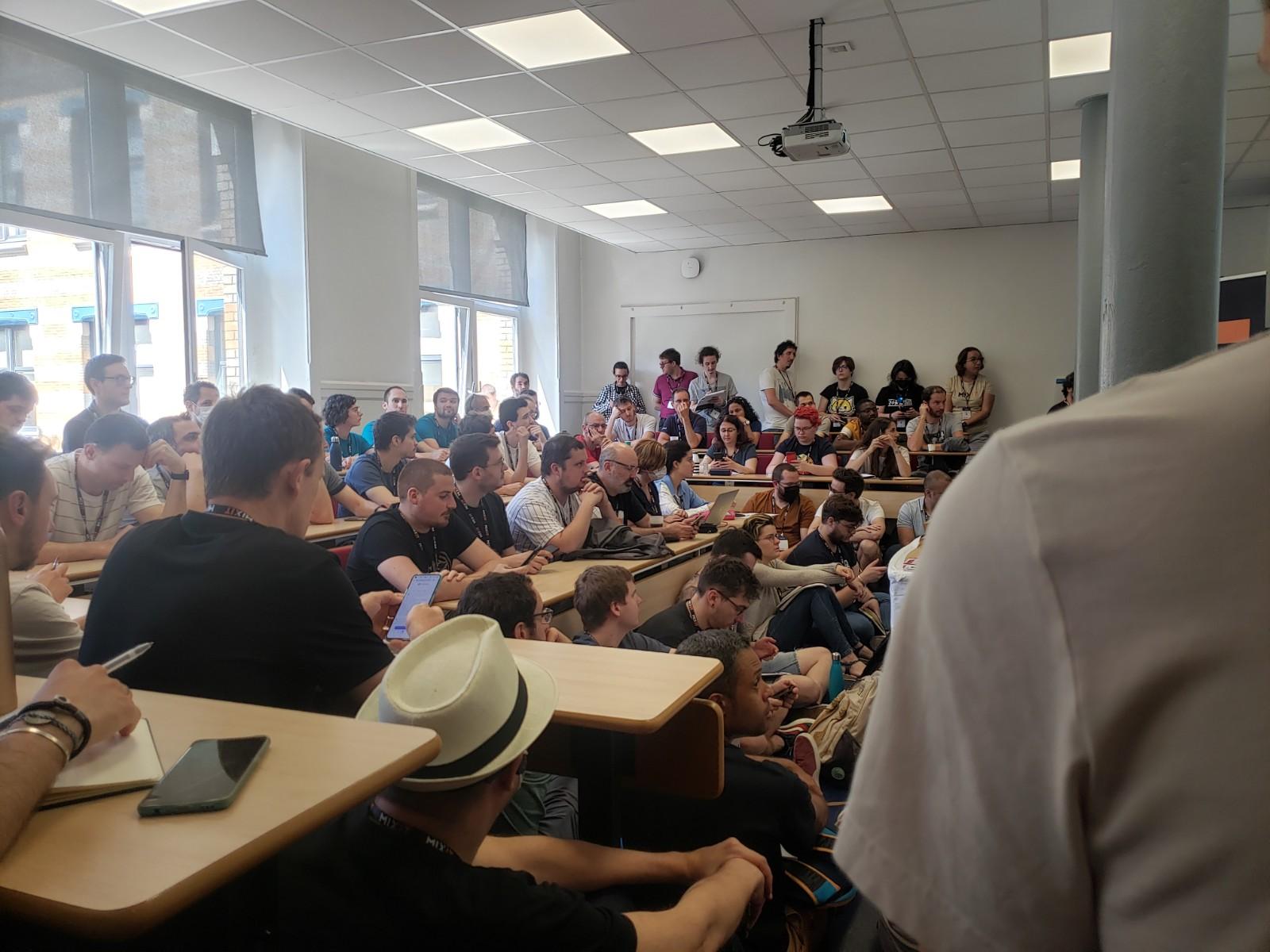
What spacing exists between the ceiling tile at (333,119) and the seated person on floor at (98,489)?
2.97m

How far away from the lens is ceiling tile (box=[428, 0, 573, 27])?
432 cm

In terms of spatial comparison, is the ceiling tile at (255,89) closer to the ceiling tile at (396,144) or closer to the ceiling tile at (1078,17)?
the ceiling tile at (396,144)

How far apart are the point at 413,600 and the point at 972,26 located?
4191mm

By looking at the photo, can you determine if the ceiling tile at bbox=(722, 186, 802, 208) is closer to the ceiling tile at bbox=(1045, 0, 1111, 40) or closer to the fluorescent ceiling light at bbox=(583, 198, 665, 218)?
the fluorescent ceiling light at bbox=(583, 198, 665, 218)

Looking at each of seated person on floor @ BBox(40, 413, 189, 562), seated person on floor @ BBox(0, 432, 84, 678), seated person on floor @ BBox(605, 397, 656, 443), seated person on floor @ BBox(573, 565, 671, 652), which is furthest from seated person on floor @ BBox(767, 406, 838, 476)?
seated person on floor @ BBox(0, 432, 84, 678)

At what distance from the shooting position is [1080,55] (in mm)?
5012

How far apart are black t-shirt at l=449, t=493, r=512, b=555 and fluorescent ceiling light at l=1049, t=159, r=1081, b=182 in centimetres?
569

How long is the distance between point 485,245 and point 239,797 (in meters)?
10.2

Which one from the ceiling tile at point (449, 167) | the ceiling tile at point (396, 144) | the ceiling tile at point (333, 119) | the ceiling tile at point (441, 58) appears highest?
the ceiling tile at point (441, 58)

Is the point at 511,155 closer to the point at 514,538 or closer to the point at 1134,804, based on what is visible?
the point at 514,538

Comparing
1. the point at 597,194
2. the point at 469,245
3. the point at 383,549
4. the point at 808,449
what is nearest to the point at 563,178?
the point at 597,194

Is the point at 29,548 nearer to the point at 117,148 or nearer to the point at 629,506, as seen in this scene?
the point at 629,506

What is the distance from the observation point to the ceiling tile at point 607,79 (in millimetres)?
5125

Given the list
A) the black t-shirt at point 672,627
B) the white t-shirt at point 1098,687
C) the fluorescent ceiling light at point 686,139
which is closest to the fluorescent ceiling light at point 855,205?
the fluorescent ceiling light at point 686,139
